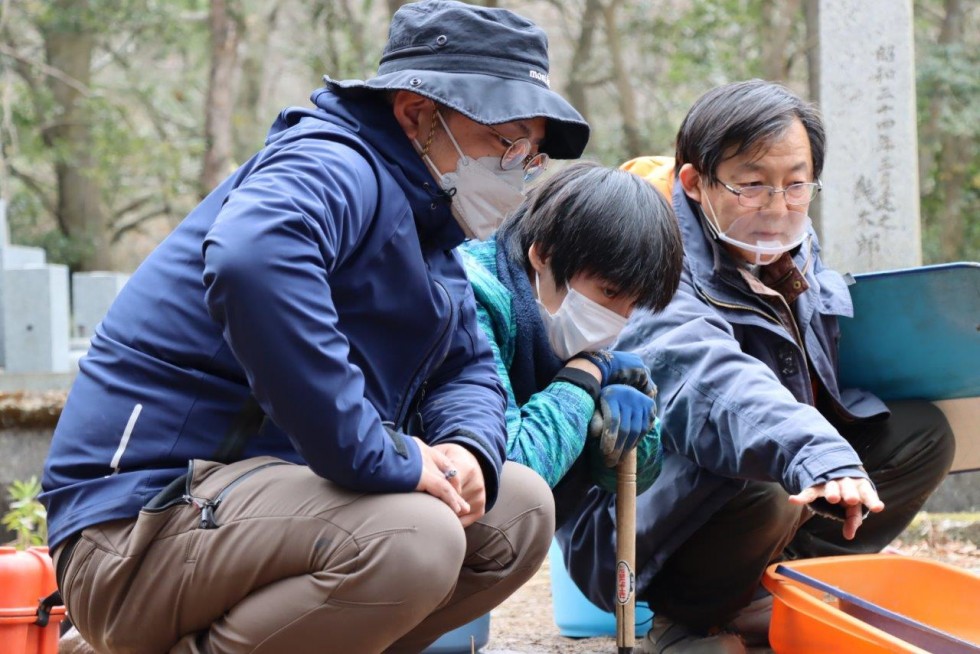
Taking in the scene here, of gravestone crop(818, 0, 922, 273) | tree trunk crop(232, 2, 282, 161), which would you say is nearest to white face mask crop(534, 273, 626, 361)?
gravestone crop(818, 0, 922, 273)

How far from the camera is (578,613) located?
11.0ft

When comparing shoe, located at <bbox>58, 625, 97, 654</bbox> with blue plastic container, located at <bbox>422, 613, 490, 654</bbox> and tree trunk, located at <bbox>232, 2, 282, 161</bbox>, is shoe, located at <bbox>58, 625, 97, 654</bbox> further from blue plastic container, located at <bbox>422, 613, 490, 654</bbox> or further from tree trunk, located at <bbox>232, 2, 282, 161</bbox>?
tree trunk, located at <bbox>232, 2, 282, 161</bbox>

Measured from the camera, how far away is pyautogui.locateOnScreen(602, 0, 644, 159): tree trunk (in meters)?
15.0

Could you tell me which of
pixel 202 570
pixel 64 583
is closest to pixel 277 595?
pixel 202 570

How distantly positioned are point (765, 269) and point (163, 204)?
47.6ft

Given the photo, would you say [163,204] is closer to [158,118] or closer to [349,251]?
[158,118]

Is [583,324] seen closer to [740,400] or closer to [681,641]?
[740,400]

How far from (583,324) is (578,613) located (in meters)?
1.07

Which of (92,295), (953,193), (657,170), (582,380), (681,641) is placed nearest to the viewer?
(582,380)

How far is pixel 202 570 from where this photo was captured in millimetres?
1980

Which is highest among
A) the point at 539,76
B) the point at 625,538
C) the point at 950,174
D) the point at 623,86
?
the point at 623,86

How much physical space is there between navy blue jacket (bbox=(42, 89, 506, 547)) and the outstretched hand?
2.14ft

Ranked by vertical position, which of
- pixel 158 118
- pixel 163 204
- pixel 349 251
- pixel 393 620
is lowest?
pixel 393 620

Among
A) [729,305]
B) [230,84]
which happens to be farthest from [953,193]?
[729,305]
